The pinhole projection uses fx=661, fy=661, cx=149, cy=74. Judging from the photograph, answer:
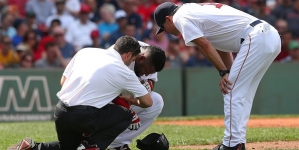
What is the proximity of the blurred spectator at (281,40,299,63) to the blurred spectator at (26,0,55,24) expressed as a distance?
22.2ft

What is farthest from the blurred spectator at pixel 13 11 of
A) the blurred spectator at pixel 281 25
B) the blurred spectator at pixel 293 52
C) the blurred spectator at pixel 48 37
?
the blurred spectator at pixel 293 52

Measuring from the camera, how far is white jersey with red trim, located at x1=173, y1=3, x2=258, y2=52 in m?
7.69

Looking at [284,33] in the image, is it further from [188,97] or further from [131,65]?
[131,65]

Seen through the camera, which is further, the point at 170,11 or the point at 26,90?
the point at 26,90

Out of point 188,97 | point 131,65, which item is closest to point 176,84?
point 188,97

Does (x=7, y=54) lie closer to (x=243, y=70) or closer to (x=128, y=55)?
(x=128, y=55)

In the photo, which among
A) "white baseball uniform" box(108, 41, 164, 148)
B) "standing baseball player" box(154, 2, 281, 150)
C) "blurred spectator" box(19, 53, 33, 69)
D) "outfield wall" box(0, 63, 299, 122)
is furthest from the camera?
"blurred spectator" box(19, 53, 33, 69)

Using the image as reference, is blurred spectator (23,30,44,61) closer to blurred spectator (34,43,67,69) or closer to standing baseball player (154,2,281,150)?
blurred spectator (34,43,67,69)

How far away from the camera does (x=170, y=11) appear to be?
790 cm

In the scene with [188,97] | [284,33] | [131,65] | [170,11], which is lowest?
[188,97]

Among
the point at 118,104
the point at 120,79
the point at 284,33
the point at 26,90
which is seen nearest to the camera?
the point at 120,79

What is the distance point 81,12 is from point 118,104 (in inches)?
438

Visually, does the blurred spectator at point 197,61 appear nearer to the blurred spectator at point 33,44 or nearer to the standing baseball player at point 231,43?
the blurred spectator at point 33,44

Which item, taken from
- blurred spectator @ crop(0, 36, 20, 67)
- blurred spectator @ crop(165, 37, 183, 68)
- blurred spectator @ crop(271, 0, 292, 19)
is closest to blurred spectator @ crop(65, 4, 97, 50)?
blurred spectator @ crop(0, 36, 20, 67)
